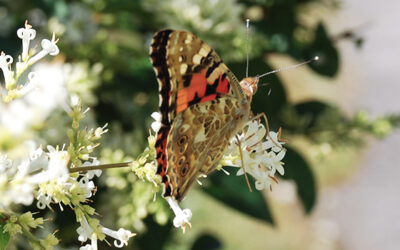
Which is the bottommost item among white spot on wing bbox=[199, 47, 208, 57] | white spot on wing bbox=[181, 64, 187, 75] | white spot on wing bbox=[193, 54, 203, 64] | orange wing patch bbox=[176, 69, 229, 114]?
orange wing patch bbox=[176, 69, 229, 114]

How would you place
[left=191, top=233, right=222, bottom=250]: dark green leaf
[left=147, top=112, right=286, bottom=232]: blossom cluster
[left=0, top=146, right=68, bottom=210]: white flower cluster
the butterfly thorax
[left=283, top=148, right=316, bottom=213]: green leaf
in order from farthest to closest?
[left=191, top=233, right=222, bottom=250]: dark green leaf
[left=283, top=148, right=316, bottom=213]: green leaf
the butterfly thorax
[left=147, top=112, right=286, bottom=232]: blossom cluster
[left=0, top=146, right=68, bottom=210]: white flower cluster

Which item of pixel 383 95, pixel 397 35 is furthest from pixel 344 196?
pixel 397 35

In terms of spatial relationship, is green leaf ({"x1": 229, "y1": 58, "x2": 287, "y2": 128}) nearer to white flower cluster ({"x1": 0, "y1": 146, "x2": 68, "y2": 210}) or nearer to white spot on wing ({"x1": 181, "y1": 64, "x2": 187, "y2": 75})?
white spot on wing ({"x1": 181, "y1": 64, "x2": 187, "y2": 75})

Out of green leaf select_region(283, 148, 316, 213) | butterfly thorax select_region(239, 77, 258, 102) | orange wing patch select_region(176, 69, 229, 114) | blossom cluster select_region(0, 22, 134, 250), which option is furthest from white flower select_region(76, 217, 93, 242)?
green leaf select_region(283, 148, 316, 213)

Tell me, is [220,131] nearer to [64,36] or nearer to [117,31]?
[64,36]

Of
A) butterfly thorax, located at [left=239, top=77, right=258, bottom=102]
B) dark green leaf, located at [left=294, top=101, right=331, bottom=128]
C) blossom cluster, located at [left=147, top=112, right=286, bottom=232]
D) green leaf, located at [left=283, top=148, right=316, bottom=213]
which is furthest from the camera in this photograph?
dark green leaf, located at [left=294, top=101, right=331, bottom=128]

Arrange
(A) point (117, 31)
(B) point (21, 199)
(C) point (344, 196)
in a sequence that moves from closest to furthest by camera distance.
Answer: (B) point (21, 199) → (A) point (117, 31) → (C) point (344, 196)

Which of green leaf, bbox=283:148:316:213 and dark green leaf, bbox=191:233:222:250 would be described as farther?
dark green leaf, bbox=191:233:222:250
